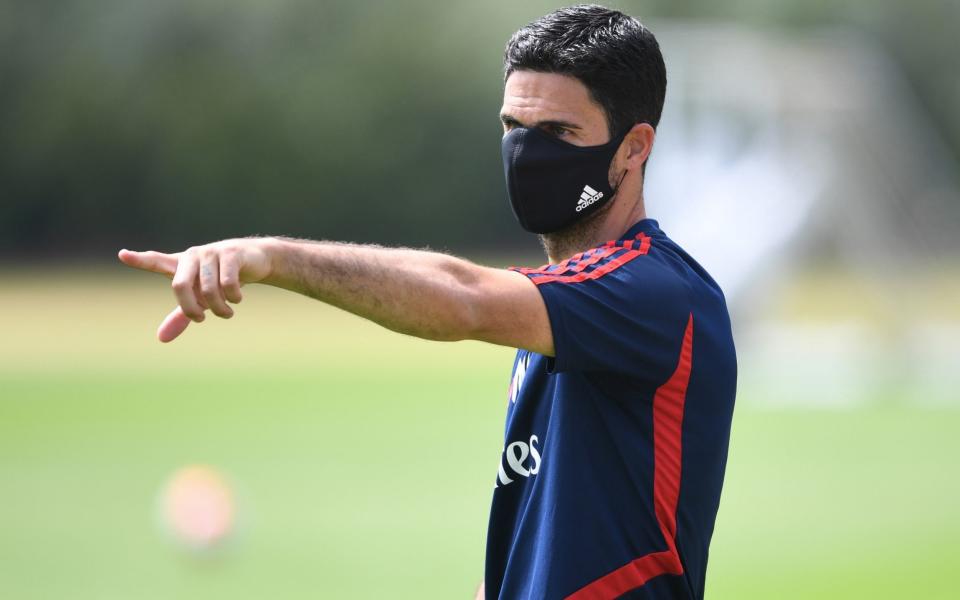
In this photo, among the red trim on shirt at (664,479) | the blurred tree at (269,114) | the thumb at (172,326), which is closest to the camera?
the thumb at (172,326)

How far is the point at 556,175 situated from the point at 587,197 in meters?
0.10

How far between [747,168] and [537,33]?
20.0 m

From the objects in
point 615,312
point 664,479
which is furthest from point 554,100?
point 664,479

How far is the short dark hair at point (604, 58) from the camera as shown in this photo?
11.1ft

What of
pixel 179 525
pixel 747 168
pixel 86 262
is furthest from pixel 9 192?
pixel 179 525

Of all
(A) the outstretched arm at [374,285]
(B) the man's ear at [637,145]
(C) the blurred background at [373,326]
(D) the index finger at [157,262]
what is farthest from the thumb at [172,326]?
(C) the blurred background at [373,326]

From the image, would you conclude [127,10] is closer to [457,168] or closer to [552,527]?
[457,168]

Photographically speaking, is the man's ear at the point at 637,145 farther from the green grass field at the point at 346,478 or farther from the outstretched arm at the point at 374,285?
the green grass field at the point at 346,478

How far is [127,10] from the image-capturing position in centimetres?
4350

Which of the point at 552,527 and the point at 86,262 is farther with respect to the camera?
the point at 86,262

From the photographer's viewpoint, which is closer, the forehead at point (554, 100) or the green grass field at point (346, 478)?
the forehead at point (554, 100)

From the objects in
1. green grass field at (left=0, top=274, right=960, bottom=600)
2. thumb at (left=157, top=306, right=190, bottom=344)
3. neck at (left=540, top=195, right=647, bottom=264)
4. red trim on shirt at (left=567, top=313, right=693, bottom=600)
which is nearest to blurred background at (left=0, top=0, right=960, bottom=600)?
green grass field at (left=0, top=274, right=960, bottom=600)

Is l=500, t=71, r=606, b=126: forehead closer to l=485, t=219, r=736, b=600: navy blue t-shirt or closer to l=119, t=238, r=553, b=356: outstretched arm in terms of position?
l=485, t=219, r=736, b=600: navy blue t-shirt

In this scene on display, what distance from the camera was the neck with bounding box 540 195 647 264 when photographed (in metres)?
3.47
